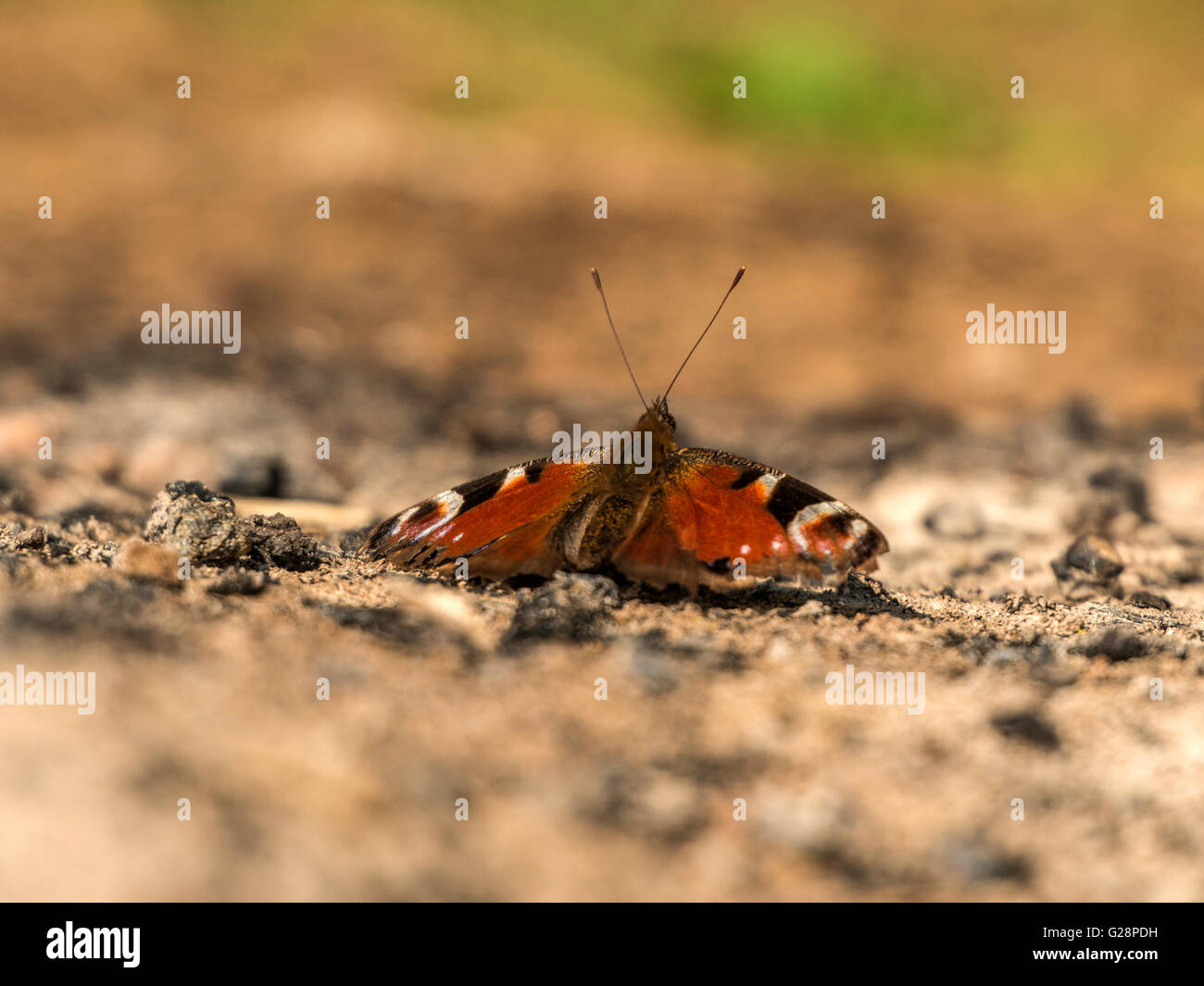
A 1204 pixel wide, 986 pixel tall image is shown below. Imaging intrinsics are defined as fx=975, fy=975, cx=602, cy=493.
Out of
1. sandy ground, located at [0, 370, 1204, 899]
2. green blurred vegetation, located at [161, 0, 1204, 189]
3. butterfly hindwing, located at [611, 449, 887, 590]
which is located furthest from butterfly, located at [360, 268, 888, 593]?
green blurred vegetation, located at [161, 0, 1204, 189]

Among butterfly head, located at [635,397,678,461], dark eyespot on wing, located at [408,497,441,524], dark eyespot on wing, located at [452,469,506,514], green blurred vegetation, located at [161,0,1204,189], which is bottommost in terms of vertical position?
dark eyespot on wing, located at [408,497,441,524]

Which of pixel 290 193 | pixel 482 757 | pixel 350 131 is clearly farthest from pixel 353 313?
pixel 482 757

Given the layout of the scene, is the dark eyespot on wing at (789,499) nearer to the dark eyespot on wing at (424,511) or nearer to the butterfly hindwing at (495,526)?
the butterfly hindwing at (495,526)

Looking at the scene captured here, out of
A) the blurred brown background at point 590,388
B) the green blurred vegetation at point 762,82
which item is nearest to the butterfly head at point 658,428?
the blurred brown background at point 590,388

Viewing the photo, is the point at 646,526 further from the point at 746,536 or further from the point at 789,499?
the point at 789,499

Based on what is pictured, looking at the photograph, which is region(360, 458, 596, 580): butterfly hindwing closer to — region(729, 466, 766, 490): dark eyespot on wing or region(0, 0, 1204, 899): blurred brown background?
region(0, 0, 1204, 899): blurred brown background

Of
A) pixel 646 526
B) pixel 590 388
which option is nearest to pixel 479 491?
pixel 646 526
